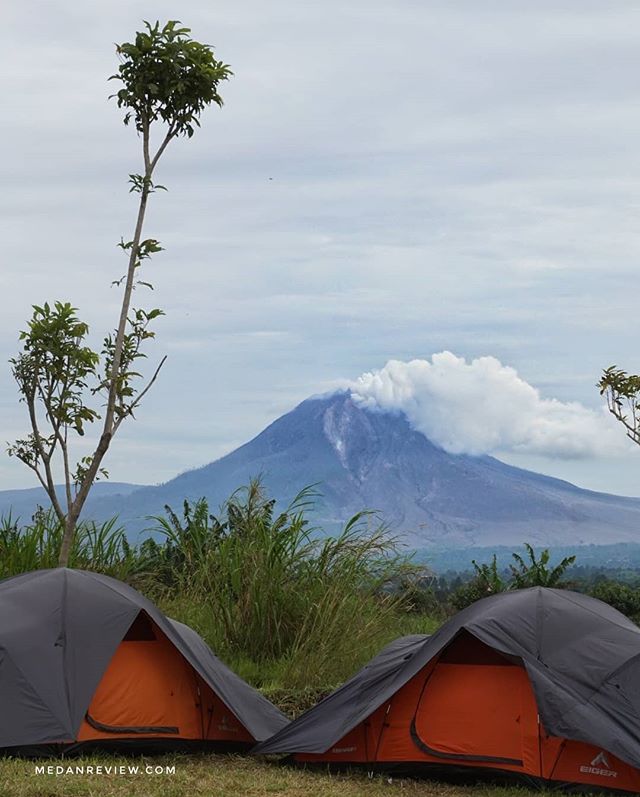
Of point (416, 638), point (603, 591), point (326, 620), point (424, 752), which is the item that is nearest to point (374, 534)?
point (326, 620)

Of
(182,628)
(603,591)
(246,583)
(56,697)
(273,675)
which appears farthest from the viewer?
(603,591)

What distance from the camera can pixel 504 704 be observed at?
8195 millimetres

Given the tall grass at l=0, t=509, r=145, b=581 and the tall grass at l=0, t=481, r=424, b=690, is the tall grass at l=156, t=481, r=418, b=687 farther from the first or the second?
the tall grass at l=0, t=509, r=145, b=581

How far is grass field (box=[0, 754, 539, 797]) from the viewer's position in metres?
7.54

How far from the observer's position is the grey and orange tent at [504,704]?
783 centimetres

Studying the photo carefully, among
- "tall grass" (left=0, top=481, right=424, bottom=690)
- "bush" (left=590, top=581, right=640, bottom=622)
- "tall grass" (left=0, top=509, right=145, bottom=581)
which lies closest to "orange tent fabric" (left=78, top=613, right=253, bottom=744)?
"tall grass" (left=0, top=481, right=424, bottom=690)

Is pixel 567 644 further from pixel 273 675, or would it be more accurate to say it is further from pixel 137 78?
pixel 137 78

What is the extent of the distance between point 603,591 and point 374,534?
31.1 ft

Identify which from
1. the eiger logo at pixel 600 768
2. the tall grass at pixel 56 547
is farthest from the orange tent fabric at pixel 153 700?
the tall grass at pixel 56 547

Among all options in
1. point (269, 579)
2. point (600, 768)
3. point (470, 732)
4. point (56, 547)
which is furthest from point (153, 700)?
point (56, 547)

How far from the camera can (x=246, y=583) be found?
39.9 ft

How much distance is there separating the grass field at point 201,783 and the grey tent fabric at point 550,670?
1.09 ft

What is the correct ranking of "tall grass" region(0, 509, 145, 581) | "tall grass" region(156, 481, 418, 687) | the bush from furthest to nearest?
the bush
"tall grass" region(0, 509, 145, 581)
"tall grass" region(156, 481, 418, 687)

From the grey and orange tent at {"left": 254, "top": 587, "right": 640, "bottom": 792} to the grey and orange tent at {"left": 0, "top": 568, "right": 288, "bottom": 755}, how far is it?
1.73 ft
